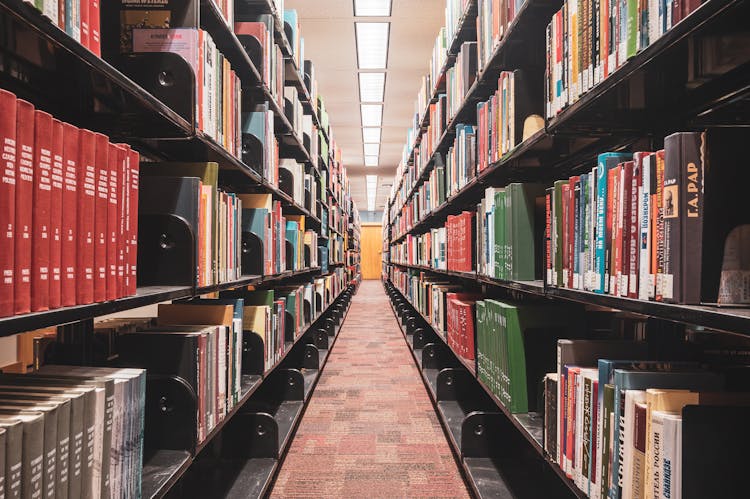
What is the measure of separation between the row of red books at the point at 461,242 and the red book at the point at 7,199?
197 cm

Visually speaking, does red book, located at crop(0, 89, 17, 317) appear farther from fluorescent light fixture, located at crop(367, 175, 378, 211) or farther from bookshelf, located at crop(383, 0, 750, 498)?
fluorescent light fixture, located at crop(367, 175, 378, 211)

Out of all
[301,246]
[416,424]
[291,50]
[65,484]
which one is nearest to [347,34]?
[291,50]

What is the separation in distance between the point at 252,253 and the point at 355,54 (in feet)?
12.2

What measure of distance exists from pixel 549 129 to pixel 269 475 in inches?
63.2

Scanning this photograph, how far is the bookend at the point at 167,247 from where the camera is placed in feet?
4.12

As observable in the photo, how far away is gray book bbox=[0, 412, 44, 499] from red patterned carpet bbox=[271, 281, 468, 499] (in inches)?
54.7

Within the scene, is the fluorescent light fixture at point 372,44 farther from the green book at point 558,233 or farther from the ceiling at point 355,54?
the green book at point 558,233

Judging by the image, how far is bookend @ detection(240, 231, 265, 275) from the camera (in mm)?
2064

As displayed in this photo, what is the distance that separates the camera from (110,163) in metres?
0.90

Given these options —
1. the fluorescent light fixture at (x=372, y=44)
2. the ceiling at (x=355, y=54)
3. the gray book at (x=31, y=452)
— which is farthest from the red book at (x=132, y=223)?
the fluorescent light fixture at (x=372, y=44)

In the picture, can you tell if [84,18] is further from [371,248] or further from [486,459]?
[371,248]

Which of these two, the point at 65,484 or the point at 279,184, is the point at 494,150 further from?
the point at 65,484

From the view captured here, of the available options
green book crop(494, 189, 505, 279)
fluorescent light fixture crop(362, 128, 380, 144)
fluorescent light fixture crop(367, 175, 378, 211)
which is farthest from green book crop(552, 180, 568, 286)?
fluorescent light fixture crop(367, 175, 378, 211)

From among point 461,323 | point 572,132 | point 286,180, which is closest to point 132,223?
point 572,132
